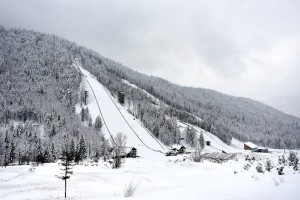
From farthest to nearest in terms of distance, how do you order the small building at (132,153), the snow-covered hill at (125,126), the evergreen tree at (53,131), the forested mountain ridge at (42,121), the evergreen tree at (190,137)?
the evergreen tree at (190,137)
the evergreen tree at (53,131)
the snow-covered hill at (125,126)
the forested mountain ridge at (42,121)
the small building at (132,153)

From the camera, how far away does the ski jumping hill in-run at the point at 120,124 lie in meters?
121

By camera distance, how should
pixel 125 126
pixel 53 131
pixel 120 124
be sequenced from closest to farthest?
pixel 53 131, pixel 125 126, pixel 120 124

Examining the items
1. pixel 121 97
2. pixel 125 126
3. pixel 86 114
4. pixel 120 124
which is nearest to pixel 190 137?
pixel 125 126

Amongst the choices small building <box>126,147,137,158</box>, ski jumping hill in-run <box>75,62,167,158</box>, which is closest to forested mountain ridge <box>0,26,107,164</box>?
ski jumping hill in-run <box>75,62,167,158</box>

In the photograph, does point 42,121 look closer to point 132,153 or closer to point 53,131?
point 53,131

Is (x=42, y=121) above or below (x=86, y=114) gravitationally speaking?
below

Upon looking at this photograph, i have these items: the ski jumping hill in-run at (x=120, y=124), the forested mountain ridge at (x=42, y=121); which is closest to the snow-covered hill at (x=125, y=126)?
the ski jumping hill in-run at (x=120, y=124)

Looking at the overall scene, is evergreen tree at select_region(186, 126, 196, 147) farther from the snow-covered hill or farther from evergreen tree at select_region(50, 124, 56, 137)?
evergreen tree at select_region(50, 124, 56, 137)

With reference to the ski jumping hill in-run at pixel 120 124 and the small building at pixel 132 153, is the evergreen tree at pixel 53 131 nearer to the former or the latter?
the ski jumping hill in-run at pixel 120 124

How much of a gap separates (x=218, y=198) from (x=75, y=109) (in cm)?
15493

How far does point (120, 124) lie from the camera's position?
144500 millimetres

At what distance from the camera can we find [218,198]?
17906 mm

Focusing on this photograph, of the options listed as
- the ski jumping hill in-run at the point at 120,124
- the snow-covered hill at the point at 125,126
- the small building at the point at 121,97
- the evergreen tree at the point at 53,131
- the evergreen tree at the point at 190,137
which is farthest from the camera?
the small building at the point at 121,97

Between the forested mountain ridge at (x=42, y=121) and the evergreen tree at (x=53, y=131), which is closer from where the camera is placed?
the forested mountain ridge at (x=42, y=121)
